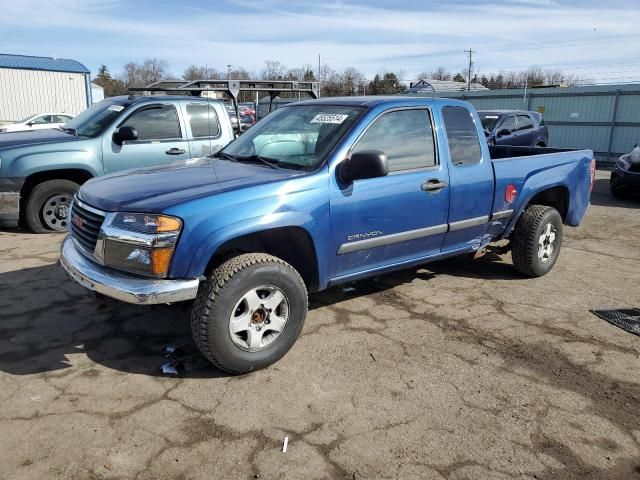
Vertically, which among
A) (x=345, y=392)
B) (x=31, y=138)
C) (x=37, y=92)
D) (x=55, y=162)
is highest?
(x=37, y=92)

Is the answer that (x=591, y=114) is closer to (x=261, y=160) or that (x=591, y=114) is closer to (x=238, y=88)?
(x=238, y=88)

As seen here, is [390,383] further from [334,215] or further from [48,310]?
[48,310]

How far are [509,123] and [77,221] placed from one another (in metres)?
11.8

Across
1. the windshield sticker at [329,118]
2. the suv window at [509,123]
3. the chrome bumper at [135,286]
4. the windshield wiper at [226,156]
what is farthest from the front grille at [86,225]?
the suv window at [509,123]

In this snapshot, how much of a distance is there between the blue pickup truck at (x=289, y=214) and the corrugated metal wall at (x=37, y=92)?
2920cm

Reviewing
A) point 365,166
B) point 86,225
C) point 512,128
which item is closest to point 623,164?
point 512,128

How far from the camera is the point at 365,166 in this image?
364 centimetres

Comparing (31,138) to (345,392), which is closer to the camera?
(345,392)

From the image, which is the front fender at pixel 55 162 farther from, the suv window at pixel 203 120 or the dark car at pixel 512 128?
the dark car at pixel 512 128

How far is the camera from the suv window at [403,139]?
160 inches

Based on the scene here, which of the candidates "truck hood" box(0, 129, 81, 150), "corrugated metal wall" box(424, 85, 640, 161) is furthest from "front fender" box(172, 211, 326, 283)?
"corrugated metal wall" box(424, 85, 640, 161)

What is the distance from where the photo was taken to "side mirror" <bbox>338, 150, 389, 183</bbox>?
3.62 metres

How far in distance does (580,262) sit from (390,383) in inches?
155

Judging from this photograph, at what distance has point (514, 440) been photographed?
2857 millimetres
